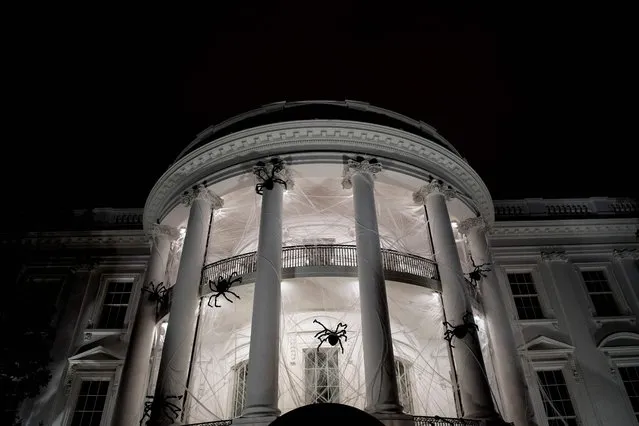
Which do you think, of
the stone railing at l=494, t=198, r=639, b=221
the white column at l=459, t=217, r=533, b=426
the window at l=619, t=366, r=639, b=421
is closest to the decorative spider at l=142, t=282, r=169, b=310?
the white column at l=459, t=217, r=533, b=426

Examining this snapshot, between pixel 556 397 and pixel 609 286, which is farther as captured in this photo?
pixel 609 286

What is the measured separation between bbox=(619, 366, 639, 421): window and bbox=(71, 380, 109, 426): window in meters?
18.4

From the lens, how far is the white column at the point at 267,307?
10.1m

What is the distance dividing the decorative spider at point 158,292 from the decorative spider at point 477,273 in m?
10.0

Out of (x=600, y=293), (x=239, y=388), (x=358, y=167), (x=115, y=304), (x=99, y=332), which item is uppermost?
(x=358, y=167)

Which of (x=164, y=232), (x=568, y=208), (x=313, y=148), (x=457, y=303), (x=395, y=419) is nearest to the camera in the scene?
(x=395, y=419)

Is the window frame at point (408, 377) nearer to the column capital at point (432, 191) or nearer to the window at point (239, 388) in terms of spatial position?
the window at point (239, 388)

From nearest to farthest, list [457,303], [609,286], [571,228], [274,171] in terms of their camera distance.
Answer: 1. [457,303]
2. [274,171]
3. [609,286]
4. [571,228]

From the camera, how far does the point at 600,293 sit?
59.2 feet

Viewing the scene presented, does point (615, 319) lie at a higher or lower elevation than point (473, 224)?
lower

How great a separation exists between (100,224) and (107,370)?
22.1 feet

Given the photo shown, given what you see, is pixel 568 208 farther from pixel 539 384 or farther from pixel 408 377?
pixel 408 377

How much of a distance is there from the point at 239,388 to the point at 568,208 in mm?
16123

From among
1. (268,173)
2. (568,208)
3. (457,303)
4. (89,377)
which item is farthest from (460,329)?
(89,377)
